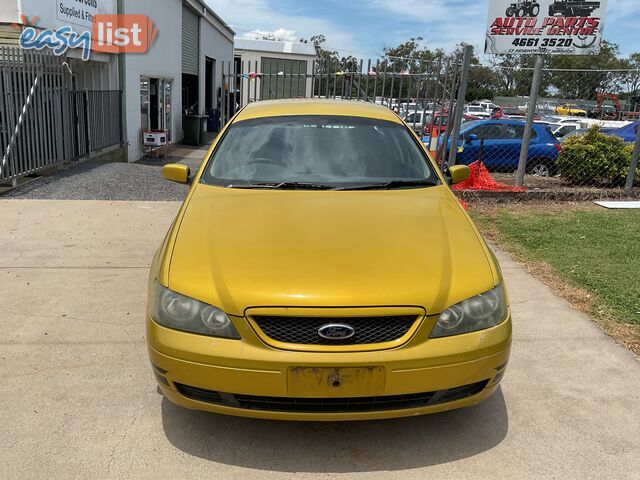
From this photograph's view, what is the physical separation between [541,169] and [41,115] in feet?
32.8

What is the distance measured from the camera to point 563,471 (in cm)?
257

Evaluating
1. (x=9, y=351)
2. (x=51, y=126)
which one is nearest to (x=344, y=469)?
(x=9, y=351)

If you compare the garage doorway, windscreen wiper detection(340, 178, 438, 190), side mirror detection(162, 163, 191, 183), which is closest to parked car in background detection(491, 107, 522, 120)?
the garage doorway

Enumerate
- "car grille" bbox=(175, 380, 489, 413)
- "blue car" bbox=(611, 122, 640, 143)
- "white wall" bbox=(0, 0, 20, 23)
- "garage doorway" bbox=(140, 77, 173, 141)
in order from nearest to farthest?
"car grille" bbox=(175, 380, 489, 413) → "white wall" bbox=(0, 0, 20, 23) → "blue car" bbox=(611, 122, 640, 143) → "garage doorway" bbox=(140, 77, 173, 141)

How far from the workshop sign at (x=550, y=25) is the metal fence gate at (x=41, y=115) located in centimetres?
764

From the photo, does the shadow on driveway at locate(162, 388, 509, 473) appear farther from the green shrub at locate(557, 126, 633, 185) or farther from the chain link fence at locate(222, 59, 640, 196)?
the green shrub at locate(557, 126, 633, 185)

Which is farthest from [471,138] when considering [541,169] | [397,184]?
[397,184]

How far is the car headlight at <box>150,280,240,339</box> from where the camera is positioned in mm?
2408

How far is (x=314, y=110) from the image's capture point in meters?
4.30

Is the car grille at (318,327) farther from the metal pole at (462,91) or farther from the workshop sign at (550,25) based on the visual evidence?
the workshop sign at (550,25)

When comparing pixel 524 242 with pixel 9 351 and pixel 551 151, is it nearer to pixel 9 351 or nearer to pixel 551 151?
pixel 9 351

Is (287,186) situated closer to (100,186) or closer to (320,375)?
(320,375)

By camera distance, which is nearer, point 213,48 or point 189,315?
point 189,315

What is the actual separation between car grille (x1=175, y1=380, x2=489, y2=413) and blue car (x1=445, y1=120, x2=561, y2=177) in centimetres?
975
